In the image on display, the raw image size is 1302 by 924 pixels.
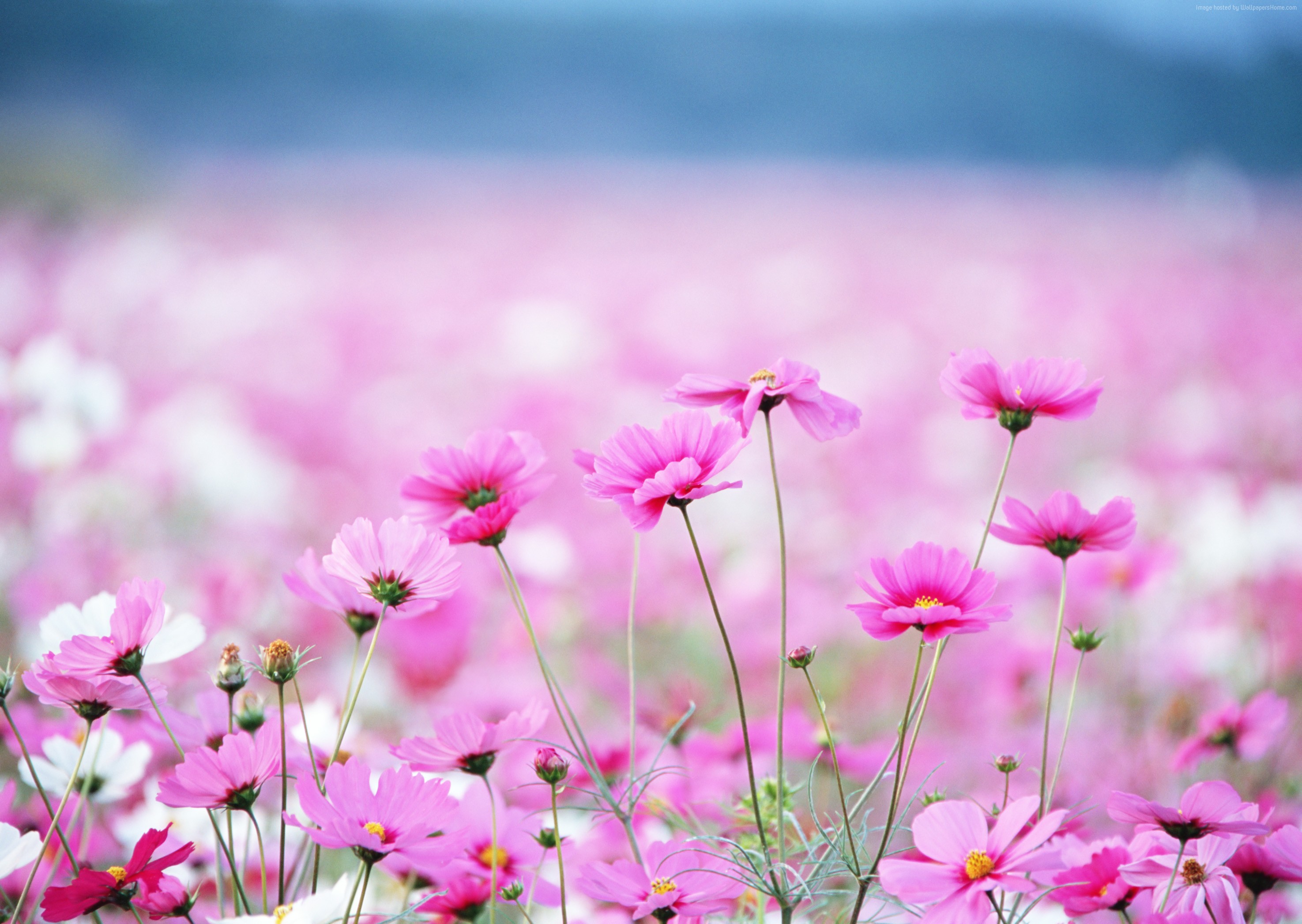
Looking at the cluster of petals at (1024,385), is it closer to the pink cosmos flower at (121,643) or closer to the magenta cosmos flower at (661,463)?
the magenta cosmos flower at (661,463)

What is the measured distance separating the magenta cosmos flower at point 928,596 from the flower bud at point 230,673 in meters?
0.21

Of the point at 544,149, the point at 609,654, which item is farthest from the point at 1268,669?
the point at 544,149

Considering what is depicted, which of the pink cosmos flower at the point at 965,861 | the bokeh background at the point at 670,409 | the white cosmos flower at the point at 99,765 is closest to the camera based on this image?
the pink cosmos flower at the point at 965,861

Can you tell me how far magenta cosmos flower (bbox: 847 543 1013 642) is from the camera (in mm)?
284

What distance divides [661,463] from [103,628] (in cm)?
22

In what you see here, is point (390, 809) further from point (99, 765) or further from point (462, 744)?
point (99, 765)

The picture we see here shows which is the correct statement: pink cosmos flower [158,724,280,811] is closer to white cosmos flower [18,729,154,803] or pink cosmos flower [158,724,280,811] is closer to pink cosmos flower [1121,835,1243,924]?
white cosmos flower [18,729,154,803]

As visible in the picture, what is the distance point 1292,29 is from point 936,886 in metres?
1.51

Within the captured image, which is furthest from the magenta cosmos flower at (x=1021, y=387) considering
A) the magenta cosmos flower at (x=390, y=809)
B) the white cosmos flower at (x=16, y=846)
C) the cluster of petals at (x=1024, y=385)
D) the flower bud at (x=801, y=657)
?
the white cosmos flower at (x=16, y=846)

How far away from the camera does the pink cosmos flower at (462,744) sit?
308 millimetres

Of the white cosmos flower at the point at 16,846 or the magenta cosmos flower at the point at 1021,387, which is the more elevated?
the magenta cosmos flower at the point at 1021,387

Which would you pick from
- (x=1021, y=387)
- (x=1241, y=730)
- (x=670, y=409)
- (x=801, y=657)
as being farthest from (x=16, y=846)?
(x=670, y=409)

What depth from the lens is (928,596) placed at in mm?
322

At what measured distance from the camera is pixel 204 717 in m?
0.38
